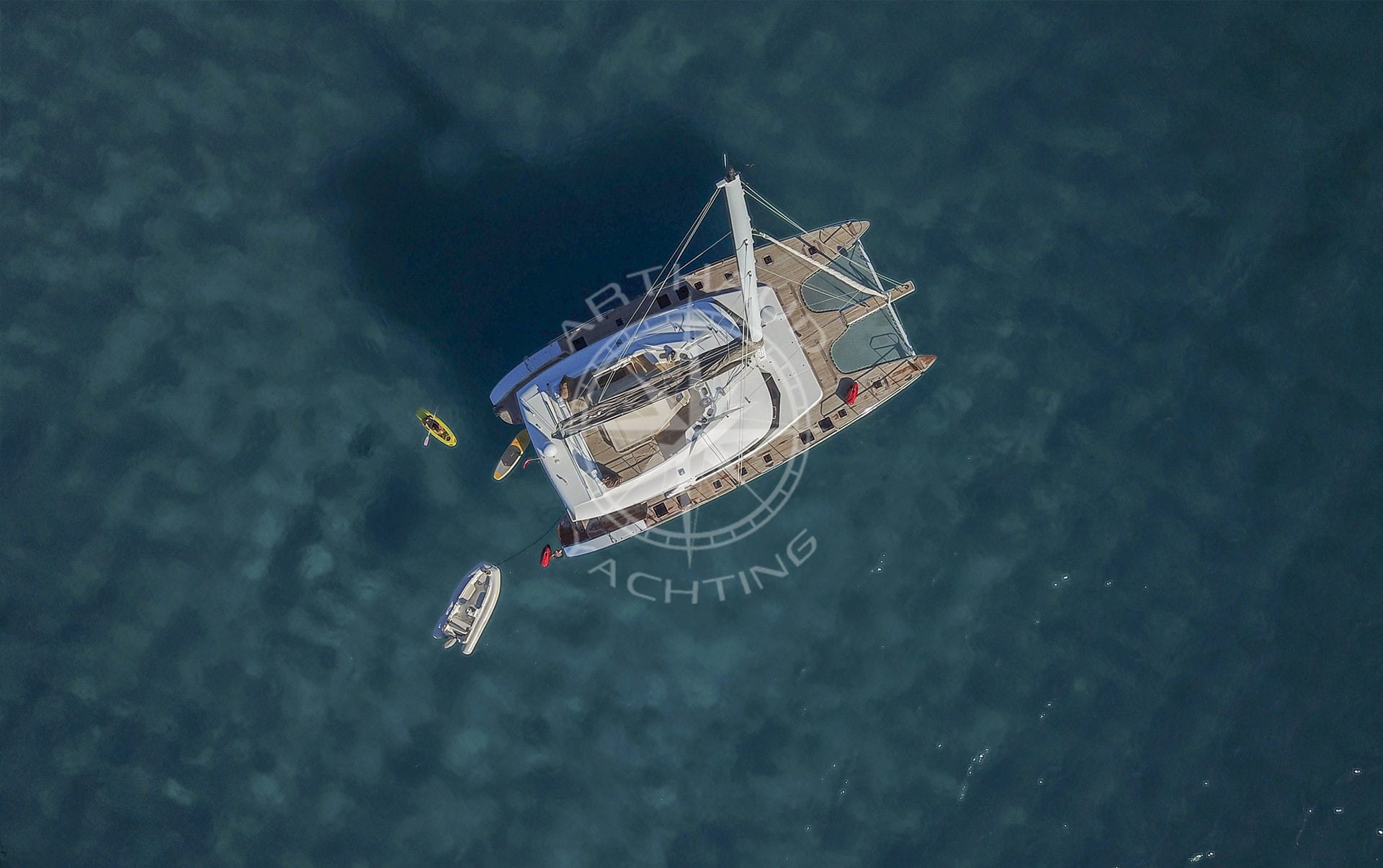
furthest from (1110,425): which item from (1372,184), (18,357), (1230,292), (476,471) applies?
(18,357)

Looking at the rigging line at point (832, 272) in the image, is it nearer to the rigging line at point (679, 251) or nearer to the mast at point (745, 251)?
the mast at point (745, 251)

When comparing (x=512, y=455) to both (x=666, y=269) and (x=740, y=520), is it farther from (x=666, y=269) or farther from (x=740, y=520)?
(x=666, y=269)

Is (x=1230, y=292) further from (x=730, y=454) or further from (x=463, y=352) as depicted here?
(x=463, y=352)

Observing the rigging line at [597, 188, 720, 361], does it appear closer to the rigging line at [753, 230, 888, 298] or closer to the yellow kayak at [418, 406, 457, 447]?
the rigging line at [753, 230, 888, 298]

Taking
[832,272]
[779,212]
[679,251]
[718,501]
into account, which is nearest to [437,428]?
[718,501]

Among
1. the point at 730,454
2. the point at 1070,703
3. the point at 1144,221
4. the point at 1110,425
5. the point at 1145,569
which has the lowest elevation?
the point at 1070,703

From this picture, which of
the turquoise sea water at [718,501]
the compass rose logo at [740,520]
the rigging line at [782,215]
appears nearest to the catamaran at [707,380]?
the rigging line at [782,215]

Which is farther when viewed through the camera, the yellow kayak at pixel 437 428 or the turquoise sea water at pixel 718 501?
the yellow kayak at pixel 437 428
